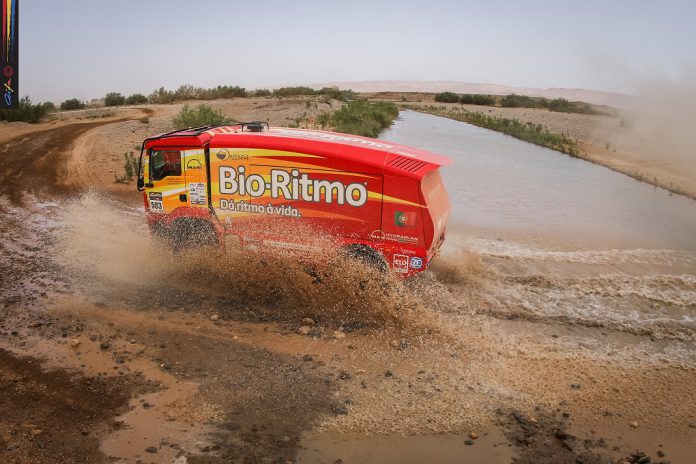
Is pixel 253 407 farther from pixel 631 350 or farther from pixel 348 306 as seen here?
pixel 631 350

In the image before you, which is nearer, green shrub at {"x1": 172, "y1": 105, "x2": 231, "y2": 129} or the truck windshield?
the truck windshield

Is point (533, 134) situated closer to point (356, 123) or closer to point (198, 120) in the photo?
point (356, 123)

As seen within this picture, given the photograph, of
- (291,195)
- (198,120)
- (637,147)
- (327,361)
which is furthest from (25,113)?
(637,147)

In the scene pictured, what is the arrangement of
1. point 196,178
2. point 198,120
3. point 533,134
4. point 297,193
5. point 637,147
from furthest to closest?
point 533,134
point 637,147
point 198,120
point 196,178
point 297,193

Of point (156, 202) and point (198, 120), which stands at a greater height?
point (198, 120)

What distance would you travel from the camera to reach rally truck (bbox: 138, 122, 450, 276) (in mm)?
8711

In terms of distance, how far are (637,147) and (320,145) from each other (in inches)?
1134

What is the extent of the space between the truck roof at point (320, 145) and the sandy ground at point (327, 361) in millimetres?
1894

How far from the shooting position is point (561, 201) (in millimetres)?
18703

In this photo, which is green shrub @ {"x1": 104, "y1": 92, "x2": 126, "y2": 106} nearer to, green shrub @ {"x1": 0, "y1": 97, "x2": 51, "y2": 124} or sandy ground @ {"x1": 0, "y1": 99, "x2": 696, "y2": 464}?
green shrub @ {"x1": 0, "y1": 97, "x2": 51, "y2": 124}

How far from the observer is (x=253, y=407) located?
627cm

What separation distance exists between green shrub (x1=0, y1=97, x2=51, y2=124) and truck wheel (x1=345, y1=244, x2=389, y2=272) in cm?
2555

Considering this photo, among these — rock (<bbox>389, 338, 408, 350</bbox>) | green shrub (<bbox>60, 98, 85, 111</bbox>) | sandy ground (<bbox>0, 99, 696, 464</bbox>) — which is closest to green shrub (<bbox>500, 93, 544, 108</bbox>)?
green shrub (<bbox>60, 98, 85, 111</bbox>)

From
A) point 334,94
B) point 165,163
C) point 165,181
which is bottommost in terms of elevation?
point 165,181
